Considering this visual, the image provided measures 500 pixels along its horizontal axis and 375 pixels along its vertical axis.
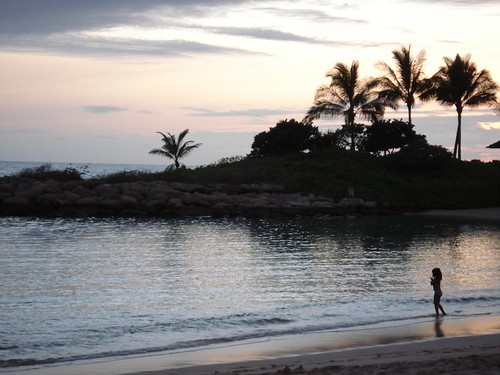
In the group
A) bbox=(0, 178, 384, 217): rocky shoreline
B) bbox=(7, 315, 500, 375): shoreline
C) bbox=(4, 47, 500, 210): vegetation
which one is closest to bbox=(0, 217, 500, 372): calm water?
bbox=(7, 315, 500, 375): shoreline

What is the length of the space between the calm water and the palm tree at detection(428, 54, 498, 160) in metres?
25.1

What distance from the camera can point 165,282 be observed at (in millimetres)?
22031

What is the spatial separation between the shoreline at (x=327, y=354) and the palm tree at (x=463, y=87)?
4686cm

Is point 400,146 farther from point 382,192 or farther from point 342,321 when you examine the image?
point 342,321

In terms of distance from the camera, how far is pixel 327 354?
1277cm

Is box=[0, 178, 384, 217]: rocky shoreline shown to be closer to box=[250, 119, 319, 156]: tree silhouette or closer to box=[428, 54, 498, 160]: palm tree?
box=[250, 119, 319, 156]: tree silhouette

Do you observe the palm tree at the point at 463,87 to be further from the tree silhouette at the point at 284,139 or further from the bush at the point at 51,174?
the bush at the point at 51,174

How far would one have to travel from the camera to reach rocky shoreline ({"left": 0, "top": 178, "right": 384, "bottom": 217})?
45.7 metres

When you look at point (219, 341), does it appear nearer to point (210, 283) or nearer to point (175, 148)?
point (210, 283)

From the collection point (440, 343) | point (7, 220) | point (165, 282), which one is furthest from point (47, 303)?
point (7, 220)

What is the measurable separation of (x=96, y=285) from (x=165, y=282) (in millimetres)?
2163

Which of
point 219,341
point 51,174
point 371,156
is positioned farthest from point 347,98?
point 219,341

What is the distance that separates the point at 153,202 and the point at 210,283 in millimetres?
25117

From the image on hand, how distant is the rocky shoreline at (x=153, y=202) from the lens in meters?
45.7
